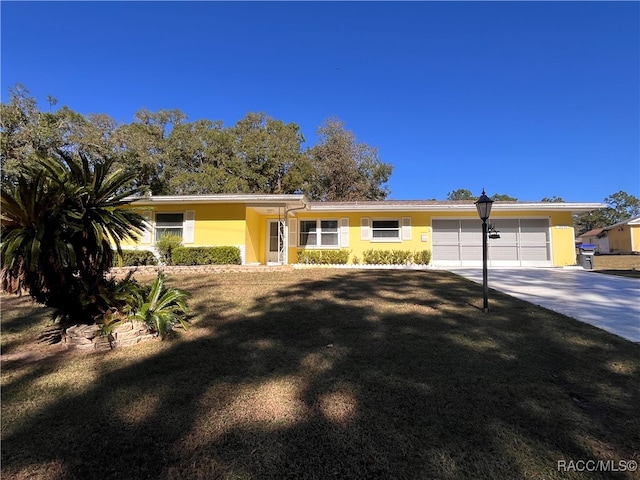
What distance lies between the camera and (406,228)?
15.3 metres

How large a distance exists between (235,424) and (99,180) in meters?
3.96

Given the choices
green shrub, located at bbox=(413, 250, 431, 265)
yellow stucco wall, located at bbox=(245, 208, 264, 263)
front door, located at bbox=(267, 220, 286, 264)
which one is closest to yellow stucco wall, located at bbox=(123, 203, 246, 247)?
yellow stucco wall, located at bbox=(245, 208, 264, 263)

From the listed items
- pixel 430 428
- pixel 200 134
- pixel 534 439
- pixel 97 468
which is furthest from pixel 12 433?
pixel 200 134

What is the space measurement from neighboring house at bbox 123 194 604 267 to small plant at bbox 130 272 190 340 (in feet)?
26.8

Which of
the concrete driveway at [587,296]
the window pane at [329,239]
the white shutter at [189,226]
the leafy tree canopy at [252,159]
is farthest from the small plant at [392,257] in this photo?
the leafy tree canopy at [252,159]

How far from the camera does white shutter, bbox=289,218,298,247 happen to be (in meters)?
15.5

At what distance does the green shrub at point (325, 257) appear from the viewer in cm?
1515

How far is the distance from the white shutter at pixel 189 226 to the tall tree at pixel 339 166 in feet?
43.6

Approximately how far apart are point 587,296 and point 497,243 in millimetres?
8276

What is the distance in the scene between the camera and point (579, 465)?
7.33 feet

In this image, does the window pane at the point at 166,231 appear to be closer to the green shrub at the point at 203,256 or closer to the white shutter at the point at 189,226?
the white shutter at the point at 189,226

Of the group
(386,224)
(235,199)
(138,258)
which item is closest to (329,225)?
(386,224)

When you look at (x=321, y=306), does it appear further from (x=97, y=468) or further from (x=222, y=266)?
(x=222, y=266)

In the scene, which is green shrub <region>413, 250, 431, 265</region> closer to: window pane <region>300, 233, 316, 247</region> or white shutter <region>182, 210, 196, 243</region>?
window pane <region>300, 233, 316, 247</region>
